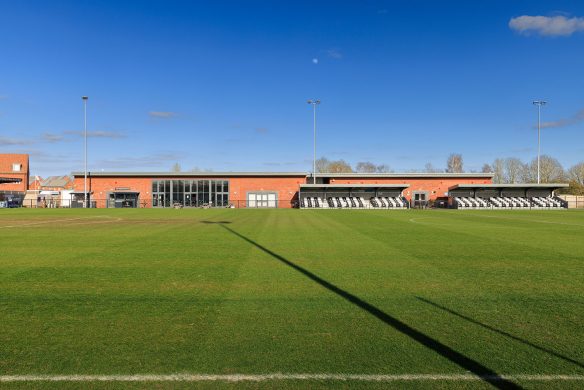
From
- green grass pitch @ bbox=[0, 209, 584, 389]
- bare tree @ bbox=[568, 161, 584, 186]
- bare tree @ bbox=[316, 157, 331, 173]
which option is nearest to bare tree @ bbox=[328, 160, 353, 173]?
bare tree @ bbox=[316, 157, 331, 173]

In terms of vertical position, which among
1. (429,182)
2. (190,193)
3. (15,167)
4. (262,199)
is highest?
(15,167)

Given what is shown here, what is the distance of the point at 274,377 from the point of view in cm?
Result: 402

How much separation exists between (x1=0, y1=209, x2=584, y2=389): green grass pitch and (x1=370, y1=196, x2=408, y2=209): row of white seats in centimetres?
4568

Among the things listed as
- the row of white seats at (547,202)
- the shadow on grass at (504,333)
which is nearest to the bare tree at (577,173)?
the row of white seats at (547,202)

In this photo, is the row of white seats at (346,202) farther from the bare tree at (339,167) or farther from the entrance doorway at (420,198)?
the bare tree at (339,167)

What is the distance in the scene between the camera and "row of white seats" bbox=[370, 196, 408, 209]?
5691cm

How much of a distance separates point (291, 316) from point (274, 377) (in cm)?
192

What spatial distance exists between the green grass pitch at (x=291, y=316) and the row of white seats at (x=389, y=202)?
4568 cm

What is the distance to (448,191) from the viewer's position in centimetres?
6153

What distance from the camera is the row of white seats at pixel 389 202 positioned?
2240 inches

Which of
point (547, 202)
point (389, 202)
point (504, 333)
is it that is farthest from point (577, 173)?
point (504, 333)

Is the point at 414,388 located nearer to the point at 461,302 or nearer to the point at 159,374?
the point at 159,374

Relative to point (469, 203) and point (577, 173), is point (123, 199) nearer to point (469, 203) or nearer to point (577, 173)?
point (469, 203)

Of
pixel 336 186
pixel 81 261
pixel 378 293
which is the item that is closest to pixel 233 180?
pixel 336 186
